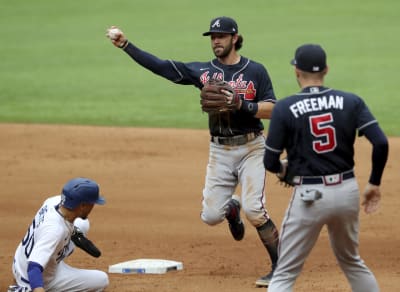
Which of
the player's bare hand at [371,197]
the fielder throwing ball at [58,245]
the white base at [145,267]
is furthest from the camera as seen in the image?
the white base at [145,267]

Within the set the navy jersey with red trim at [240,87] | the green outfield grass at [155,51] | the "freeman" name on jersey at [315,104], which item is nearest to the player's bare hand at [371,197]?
the "freeman" name on jersey at [315,104]

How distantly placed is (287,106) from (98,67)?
16326 mm

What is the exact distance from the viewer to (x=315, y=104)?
6449 mm

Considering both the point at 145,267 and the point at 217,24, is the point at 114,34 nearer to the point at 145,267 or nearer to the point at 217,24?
the point at 217,24

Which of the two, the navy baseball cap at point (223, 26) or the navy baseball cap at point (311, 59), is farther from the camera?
the navy baseball cap at point (223, 26)

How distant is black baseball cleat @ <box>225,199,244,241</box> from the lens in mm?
9002

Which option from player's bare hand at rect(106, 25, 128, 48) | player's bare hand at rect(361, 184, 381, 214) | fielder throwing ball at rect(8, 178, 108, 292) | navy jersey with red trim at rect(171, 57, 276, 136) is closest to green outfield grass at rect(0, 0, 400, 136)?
navy jersey with red trim at rect(171, 57, 276, 136)

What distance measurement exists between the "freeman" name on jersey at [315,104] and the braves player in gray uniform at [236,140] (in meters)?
1.98

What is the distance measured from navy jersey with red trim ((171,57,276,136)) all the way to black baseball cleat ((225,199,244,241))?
2.37 feet

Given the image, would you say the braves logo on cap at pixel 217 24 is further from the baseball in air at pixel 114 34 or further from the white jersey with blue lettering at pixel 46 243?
the white jersey with blue lettering at pixel 46 243

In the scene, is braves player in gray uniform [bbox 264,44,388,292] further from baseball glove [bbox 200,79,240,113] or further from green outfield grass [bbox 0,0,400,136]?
green outfield grass [bbox 0,0,400,136]

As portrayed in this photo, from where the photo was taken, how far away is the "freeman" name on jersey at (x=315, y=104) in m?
6.44

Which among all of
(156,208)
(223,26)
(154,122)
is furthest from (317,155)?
(154,122)

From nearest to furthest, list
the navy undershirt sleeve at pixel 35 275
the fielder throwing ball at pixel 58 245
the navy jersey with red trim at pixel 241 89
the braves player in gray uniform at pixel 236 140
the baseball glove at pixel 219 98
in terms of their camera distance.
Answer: the navy undershirt sleeve at pixel 35 275, the fielder throwing ball at pixel 58 245, the baseball glove at pixel 219 98, the braves player in gray uniform at pixel 236 140, the navy jersey with red trim at pixel 241 89
